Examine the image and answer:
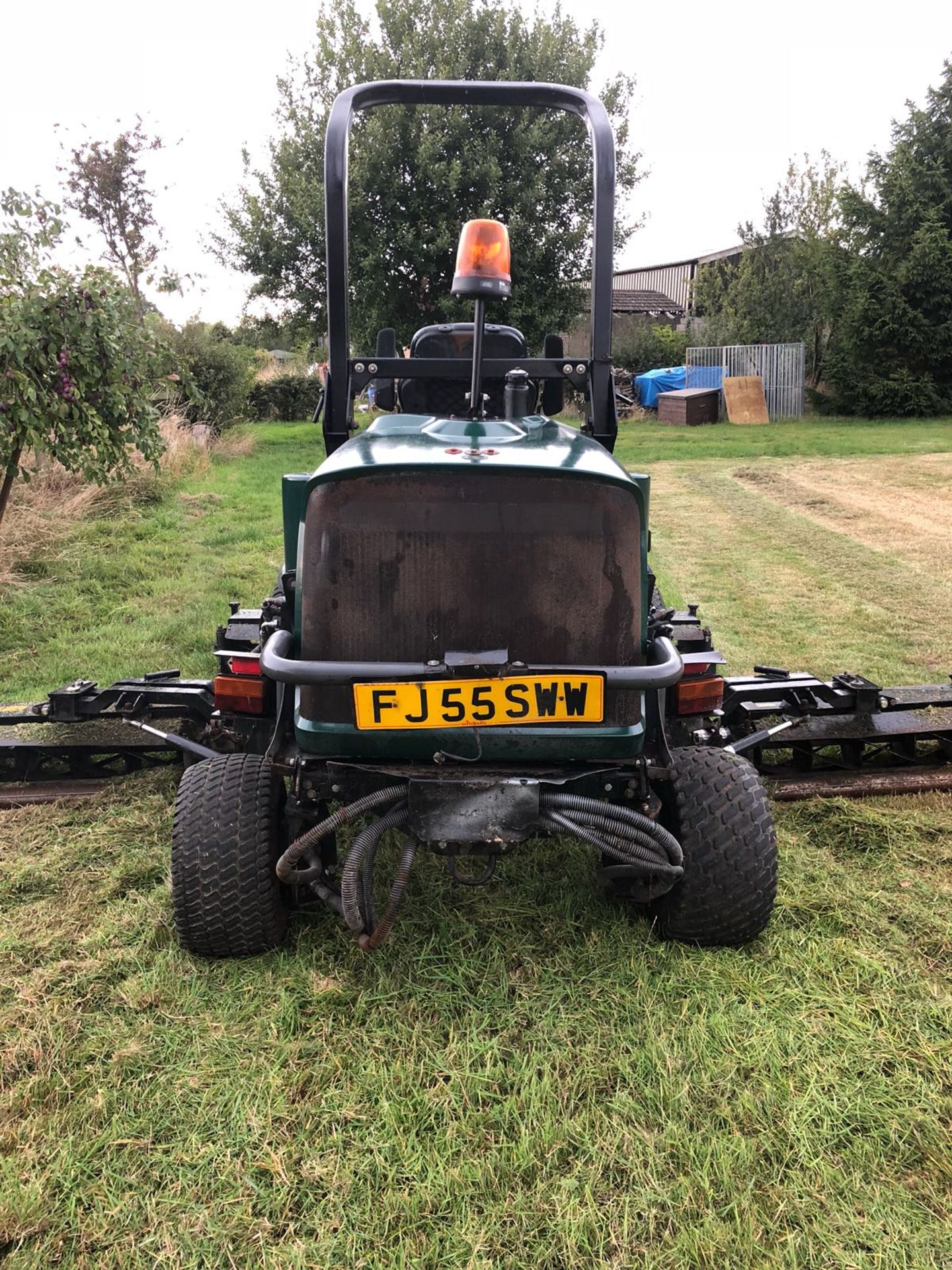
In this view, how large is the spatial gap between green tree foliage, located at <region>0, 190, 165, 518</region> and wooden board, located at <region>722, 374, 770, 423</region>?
17.4m

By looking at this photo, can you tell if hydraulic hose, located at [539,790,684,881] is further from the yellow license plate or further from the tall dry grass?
the tall dry grass

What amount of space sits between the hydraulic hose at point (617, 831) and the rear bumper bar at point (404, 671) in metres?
0.35

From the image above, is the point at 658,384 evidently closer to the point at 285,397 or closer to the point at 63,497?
the point at 285,397

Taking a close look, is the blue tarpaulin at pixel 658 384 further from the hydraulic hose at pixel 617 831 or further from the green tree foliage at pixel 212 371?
the hydraulic hose at pixel 617 831

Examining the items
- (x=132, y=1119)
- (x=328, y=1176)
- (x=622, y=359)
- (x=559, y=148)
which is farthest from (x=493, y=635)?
(x=622, y=359)

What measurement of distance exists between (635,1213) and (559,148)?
19.1 meters

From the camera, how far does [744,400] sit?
21.6 meters

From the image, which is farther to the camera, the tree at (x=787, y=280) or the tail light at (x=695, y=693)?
the tree at (x=787, y=280)

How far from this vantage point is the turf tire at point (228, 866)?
8.73 feet

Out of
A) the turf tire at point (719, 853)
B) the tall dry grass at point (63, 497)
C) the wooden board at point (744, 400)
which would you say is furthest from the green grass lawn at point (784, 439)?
the turf tire at point (719, 853)

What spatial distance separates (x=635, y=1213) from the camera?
1.98m

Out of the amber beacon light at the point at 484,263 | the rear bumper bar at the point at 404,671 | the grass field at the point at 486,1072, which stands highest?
the amber beacon light at the point at 484,263

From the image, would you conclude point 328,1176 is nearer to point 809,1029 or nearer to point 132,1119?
point 132,1119

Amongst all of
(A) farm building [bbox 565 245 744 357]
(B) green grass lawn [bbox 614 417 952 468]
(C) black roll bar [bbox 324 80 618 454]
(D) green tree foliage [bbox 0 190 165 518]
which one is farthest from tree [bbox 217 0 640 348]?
(C) black roll bar [bbox 324 80 618 454]
